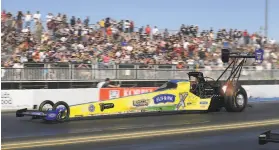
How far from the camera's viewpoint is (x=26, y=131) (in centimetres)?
1070

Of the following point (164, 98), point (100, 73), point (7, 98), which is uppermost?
point (100, 73)

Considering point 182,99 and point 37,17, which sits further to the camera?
point 37,17

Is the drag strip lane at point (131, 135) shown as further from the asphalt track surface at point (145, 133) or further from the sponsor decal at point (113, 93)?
the sponsor decal at point (113, 93)

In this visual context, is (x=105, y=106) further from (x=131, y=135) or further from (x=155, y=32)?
(x=155, y=32)

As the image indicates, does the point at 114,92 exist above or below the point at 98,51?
below

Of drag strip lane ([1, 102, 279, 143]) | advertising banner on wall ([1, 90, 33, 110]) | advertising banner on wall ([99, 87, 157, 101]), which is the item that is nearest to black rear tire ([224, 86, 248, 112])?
drag strip lane ([1, 102, 279, 143])

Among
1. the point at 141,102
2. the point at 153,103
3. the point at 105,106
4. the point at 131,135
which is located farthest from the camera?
the point at 153,103

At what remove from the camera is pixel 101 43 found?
23.8 meters

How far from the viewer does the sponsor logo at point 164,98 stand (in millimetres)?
14078

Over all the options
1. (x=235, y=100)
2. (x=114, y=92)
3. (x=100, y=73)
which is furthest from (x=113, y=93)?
(x=235, y=100)

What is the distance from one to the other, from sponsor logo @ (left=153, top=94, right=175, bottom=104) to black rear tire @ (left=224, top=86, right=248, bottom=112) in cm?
245

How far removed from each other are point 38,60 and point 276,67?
15213mm

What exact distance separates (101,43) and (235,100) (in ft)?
32.1

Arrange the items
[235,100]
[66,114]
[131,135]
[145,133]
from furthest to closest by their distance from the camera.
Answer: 1. [235,100]
2. [66,114]
3. [145,133]
4. [131,135]
